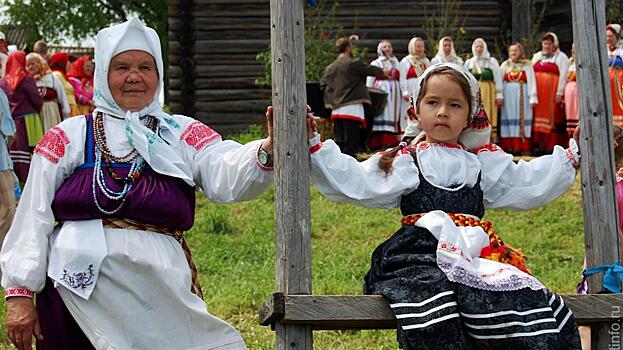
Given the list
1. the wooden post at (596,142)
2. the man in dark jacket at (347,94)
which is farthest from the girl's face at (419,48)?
the wooden post at (596,142)

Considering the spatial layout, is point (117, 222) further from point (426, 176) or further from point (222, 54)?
point (222, 54)

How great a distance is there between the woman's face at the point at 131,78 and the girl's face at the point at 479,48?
10061 mm

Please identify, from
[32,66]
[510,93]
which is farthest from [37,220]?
[510,93]

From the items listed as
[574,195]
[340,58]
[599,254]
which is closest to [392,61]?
[340,58]

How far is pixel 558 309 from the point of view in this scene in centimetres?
419

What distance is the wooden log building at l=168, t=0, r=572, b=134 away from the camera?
17094 mm

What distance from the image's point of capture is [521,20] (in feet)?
55.8

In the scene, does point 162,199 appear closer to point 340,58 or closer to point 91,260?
point 91,260

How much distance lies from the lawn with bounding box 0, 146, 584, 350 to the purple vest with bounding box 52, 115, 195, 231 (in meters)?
2.17

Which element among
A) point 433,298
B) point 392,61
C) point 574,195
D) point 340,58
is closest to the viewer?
point 433,298

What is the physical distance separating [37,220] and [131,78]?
623 mm

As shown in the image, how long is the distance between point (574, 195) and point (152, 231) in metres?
7.85

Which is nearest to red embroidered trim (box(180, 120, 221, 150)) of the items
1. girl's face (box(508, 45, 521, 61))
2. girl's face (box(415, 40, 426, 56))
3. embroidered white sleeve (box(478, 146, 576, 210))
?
embroidered white sleeve (box(478, 146, 576, 210))

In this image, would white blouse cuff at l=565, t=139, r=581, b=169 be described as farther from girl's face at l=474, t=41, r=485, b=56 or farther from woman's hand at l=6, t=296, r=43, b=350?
girl's face at l=474, t=41, r=485, b=56
